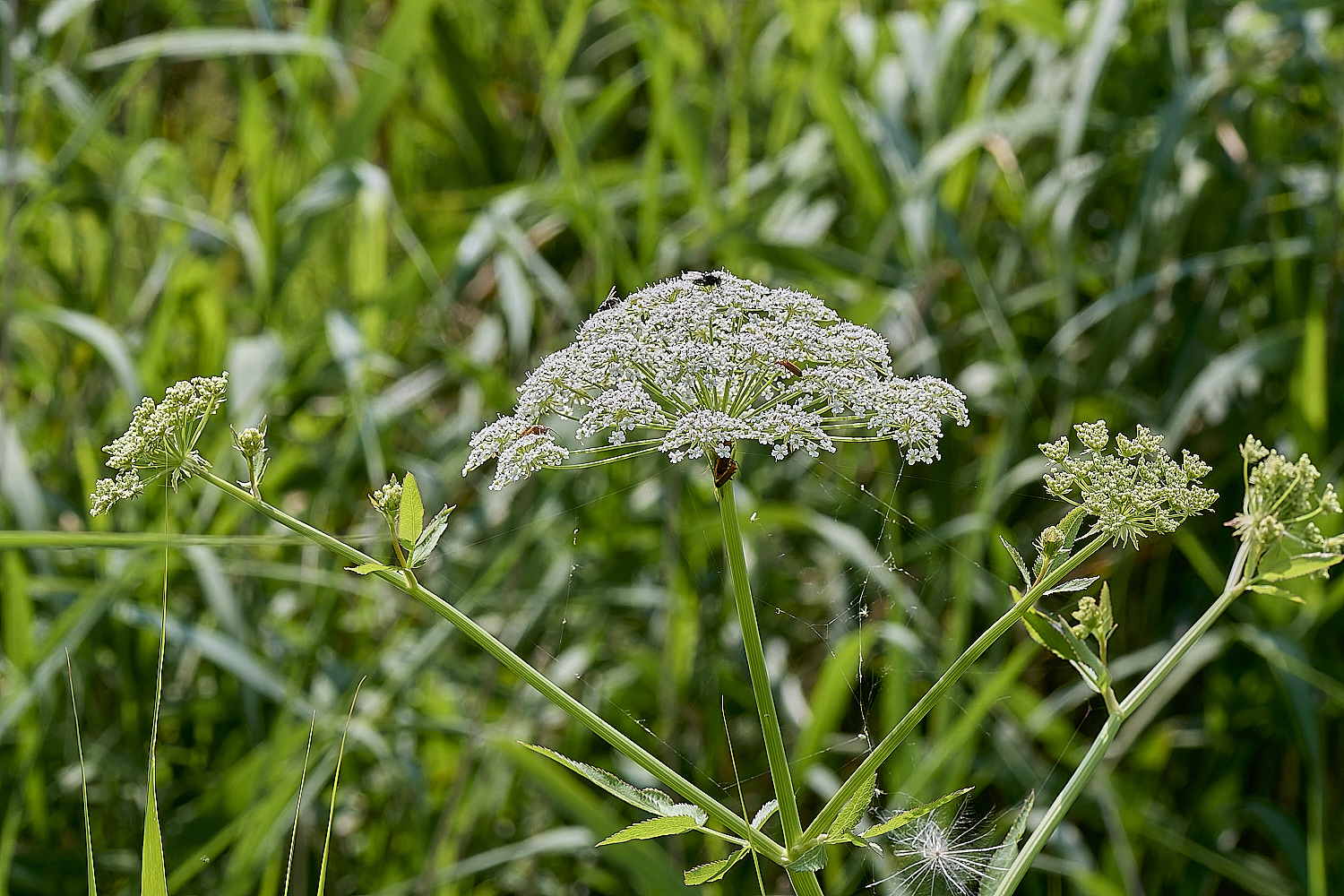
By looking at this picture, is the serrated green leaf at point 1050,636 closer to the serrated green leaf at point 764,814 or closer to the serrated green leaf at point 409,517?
the serrated green leaf at point 764,814

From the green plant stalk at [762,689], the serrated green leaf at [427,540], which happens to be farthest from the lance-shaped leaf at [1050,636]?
the serrated green leaf at [427,540]

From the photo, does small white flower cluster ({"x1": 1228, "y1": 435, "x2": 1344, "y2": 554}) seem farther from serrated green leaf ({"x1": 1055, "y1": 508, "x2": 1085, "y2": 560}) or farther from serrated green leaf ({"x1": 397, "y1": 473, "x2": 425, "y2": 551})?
serrated green leaf ({"x1": 397, "y1": 473, "x2": 425, "y2": 551})

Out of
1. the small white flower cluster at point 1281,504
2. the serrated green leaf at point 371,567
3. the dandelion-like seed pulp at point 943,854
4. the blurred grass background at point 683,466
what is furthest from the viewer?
the blurred grass background at point 683,466

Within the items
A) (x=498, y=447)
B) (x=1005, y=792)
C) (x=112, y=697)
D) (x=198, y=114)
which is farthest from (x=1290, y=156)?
(x=198, y=114)

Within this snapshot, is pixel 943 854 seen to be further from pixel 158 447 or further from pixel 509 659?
pixel 158 447

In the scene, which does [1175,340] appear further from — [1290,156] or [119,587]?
[119,587]
